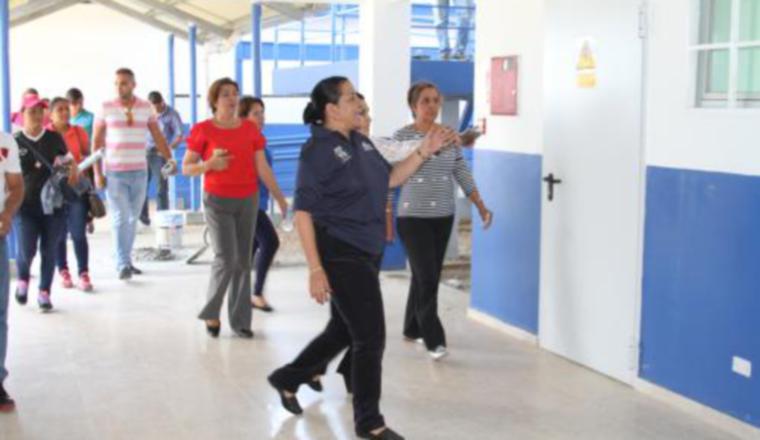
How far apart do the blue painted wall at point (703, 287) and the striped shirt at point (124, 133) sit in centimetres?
471

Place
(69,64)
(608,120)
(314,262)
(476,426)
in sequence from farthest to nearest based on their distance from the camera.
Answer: (69,64)
(608,120)
(476,426)
(314,262)

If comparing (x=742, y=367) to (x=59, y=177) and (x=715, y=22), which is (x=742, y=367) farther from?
(x=59, y=177)

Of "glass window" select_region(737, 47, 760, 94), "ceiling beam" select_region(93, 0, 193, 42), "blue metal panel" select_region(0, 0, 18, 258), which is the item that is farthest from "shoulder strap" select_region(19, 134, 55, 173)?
"ceiling beam" select_region(93, 0, 193, 42)

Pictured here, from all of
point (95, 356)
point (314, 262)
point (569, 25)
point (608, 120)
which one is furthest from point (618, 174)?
point (95, 356)

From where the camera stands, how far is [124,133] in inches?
327

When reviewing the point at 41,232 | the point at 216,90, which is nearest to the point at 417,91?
the point at 216,90

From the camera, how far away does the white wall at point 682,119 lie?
4.45 meters

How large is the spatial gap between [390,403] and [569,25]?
94.0 inches

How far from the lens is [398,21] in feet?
28.8

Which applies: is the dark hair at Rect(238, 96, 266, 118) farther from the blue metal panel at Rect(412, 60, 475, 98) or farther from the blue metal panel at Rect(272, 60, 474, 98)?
the blue metal panel at Rect(412, 60, 475, 98)

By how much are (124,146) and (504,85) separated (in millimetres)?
3425

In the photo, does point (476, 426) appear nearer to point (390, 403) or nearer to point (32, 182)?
point (390, 403)

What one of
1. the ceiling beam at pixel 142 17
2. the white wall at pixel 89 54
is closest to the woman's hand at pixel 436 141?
the ceiling beam at pixel 142 17

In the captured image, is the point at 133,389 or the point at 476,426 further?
the point at 133,389
